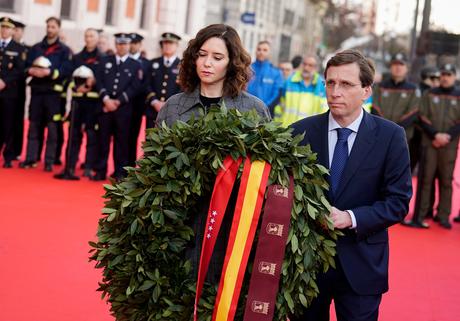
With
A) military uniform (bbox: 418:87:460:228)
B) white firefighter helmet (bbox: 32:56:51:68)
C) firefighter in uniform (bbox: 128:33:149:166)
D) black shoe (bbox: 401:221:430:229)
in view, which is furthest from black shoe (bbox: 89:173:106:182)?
military uniform (bbox: 418:87:460:228)

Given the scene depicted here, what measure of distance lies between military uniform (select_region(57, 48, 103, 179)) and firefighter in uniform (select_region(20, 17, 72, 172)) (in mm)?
221

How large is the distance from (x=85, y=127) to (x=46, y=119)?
600mm

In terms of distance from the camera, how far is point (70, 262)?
795 centimetres

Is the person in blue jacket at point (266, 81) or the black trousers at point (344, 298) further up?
the person in blue jacket at point (266, 81)

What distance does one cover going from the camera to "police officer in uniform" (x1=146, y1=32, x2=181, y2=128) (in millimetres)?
13039

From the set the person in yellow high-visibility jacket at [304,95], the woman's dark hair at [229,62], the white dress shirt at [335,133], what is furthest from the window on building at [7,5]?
the white dress shirt at [335,133]

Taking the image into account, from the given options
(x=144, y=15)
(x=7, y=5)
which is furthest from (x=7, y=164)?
(x=144, y=15)

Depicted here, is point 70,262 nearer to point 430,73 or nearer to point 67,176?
point 67,176

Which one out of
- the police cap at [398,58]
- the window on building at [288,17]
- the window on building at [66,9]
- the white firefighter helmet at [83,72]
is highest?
the window on building at [288,17]

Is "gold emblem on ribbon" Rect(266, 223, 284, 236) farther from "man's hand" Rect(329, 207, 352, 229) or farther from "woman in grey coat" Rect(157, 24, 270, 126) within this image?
"woman in grey coat" Rect(157, 24, 270, 126)

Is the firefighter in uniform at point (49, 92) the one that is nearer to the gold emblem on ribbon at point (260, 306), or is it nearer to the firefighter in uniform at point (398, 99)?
the firefighter in uniform at point (398, 99)

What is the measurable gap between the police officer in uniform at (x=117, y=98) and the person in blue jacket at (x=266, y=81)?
70.9 inches

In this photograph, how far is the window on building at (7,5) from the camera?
21905 millimetres

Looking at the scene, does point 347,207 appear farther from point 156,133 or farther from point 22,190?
point 22,190
